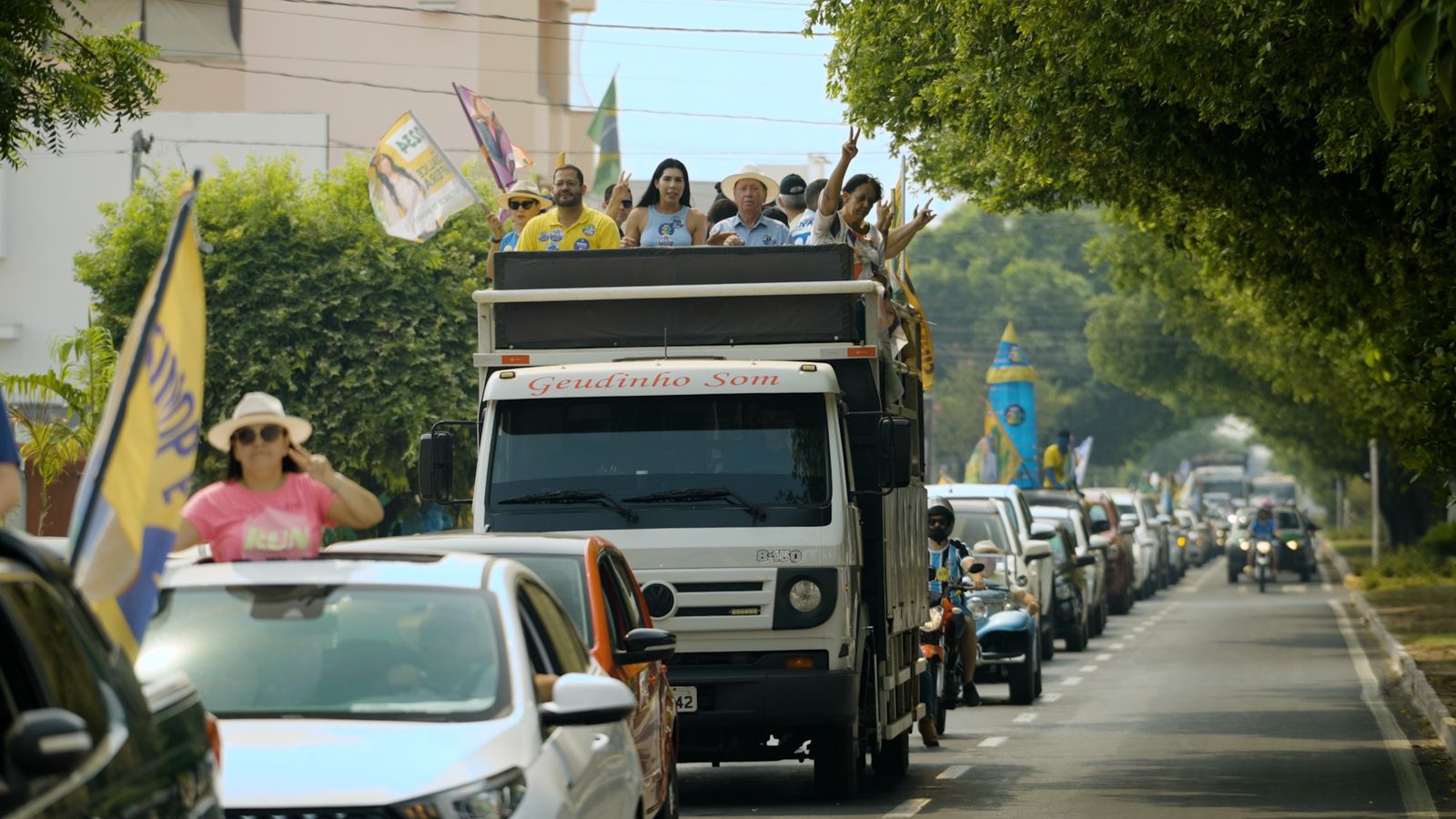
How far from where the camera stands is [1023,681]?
2117 centimetres

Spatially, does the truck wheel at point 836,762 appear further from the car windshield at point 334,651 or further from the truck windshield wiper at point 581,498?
the car windshield at point 334,651

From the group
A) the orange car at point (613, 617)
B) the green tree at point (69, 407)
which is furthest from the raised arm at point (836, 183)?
the green tree at point (69, 407)

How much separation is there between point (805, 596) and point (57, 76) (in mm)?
6107

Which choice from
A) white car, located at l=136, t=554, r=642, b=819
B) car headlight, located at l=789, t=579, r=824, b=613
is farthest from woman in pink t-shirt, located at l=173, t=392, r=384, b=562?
car headlight, located at l=789, t=579, r=824, b=613

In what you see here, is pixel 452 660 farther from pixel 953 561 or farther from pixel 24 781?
pixel 953 561

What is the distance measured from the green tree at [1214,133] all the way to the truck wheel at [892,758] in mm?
3993

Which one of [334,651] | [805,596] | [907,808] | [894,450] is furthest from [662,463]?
[334,651]

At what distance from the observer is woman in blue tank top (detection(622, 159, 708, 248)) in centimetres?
1451

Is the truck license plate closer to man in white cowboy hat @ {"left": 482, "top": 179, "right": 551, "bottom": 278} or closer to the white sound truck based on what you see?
the white sound truck

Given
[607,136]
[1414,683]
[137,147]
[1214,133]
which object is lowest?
[1414,683]

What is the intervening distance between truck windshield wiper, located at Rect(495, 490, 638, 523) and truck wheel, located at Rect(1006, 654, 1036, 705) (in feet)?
30.4

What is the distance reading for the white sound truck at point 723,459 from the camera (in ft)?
40.6

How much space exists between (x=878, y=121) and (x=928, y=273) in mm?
121858

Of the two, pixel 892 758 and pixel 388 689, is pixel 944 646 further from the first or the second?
pixel 388 689
